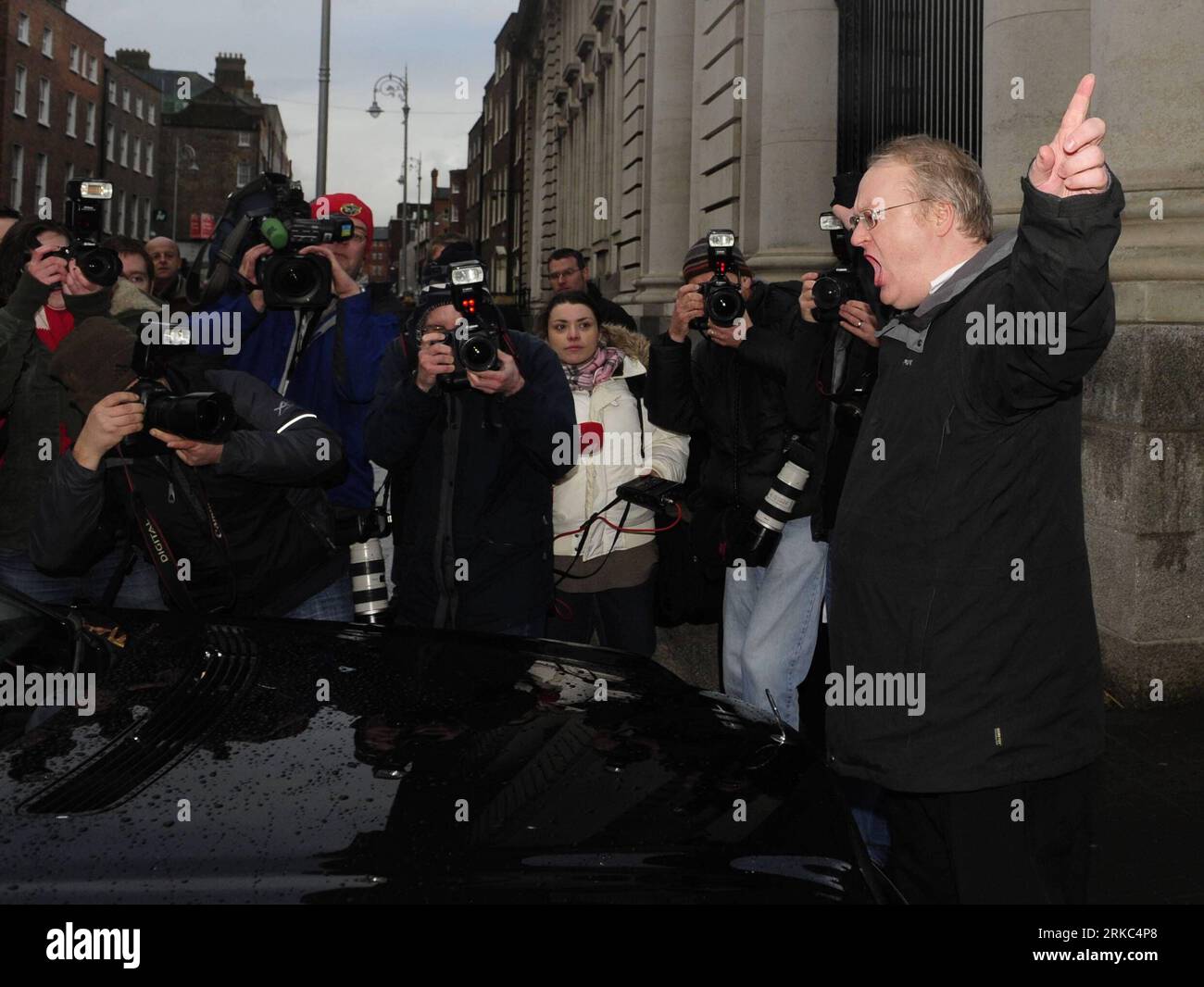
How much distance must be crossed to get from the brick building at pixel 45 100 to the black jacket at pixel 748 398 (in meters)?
41.5

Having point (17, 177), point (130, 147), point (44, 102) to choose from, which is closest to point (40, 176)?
point (17, 177)

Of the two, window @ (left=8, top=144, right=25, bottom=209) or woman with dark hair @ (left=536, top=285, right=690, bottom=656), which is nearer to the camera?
woman with dark hair @ (left=536, top=285, right=690, bottom=656)

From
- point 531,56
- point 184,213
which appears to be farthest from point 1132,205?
point 184,213

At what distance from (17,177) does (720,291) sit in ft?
156

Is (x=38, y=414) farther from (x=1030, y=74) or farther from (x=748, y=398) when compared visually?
(x=1030, y=74)

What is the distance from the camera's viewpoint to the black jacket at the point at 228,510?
3432 millimetres

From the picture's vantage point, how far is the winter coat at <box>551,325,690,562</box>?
4.78 metres

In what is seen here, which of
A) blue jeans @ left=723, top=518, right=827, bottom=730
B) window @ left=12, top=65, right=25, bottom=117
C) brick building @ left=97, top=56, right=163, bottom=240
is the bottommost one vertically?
blue jeans @ left=723, top=518, right=827, bottom=730

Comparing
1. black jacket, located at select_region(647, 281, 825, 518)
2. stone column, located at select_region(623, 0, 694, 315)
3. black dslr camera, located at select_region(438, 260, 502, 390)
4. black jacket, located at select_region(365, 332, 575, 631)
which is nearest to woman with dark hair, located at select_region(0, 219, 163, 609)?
black jacket, located at select_region(365, 332, 575, 631)

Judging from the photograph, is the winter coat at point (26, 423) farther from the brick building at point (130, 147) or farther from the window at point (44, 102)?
the brick building at point (130, 147)

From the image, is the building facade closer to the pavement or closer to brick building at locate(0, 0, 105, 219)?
the pavement

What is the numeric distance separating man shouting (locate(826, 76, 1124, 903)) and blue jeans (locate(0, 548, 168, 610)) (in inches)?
88.8

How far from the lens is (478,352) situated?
3.72 meters

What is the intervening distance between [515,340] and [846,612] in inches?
71.4
